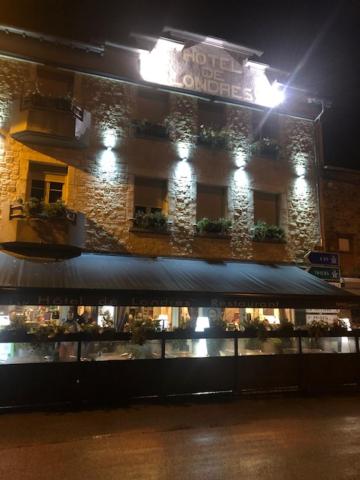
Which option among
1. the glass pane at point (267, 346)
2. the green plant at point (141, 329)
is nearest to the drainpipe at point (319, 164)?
the glass pane at point (267, 346)

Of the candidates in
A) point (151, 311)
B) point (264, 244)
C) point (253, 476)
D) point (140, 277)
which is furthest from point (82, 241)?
point (253, 476)

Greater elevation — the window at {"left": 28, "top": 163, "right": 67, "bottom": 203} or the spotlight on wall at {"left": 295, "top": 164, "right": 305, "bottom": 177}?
the spotlight on wall at {"left": 295, "top": 164, "right": 305, "bottom": 177}

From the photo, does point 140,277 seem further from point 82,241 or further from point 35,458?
point 35,458

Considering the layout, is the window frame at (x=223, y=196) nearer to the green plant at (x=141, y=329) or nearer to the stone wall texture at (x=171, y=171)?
the stone wall texture at (x=171, y=171)

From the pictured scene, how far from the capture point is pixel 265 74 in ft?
50.0

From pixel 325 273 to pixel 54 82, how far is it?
10884 millimetres

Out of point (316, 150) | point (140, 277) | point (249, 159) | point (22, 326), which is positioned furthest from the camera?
point (316, 150)

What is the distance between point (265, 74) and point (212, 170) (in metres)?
4.64

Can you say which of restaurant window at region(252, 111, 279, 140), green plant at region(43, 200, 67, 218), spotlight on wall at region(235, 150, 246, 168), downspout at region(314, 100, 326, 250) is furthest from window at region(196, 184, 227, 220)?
green plant at region(43, 200, 67, 218)

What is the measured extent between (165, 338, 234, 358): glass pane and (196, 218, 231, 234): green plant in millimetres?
4656

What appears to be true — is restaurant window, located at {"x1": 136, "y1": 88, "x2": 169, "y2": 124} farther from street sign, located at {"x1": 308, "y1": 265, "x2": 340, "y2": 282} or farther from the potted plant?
street sign, located at {"x1": 308, "y1": 265, "x2": 340, "y2": 282}

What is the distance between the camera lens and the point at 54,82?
1270cm

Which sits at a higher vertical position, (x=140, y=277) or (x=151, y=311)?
(x=140, y=277)

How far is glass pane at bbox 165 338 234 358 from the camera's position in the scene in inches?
357
